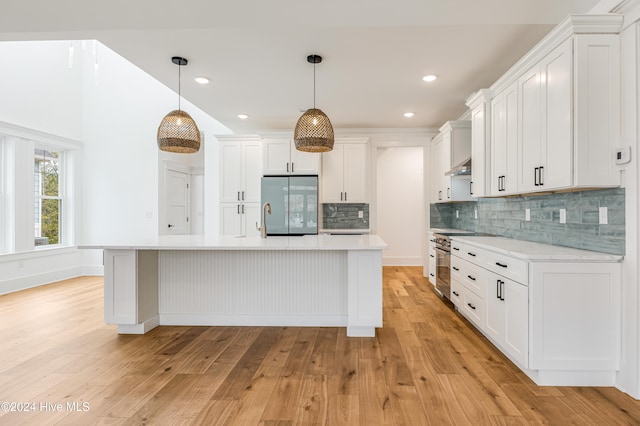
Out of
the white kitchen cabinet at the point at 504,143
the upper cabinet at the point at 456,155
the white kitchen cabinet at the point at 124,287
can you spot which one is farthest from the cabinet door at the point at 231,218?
the white kitchen cabinet at the point at 504,143

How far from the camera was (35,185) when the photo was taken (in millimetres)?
5723

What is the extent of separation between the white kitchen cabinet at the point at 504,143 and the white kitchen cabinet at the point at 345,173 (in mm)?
2447

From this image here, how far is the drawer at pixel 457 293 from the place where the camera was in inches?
146

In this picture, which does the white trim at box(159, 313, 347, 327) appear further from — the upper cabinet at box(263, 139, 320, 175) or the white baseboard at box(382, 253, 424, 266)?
the white baseboard at box(382, 253, 424, 266)

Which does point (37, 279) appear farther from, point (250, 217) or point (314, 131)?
point (314, 131)

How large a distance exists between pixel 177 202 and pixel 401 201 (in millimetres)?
4617

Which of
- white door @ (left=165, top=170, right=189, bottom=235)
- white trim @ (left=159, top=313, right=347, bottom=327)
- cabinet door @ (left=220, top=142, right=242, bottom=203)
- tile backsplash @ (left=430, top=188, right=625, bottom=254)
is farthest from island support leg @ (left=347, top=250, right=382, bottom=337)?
white door @ (left=165, top=170, right=189, bottom=235)

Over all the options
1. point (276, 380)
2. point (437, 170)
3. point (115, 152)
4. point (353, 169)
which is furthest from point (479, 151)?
point (115, 152)

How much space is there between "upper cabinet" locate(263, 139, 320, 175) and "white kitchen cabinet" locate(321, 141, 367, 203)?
28 centimetres

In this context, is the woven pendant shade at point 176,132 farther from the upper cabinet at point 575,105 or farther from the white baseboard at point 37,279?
the white baseboard at point 37,279

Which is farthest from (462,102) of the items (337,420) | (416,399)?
(337,420)

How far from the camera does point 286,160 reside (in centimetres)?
575

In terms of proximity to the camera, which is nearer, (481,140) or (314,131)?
(314,131)

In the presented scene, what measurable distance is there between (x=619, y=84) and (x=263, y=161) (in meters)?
4.56
